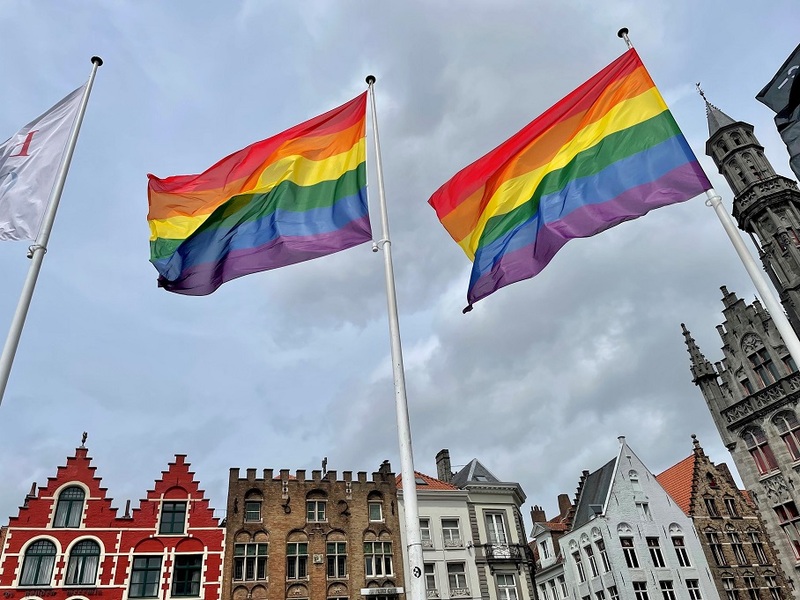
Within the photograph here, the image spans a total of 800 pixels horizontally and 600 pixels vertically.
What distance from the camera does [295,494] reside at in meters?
38.8

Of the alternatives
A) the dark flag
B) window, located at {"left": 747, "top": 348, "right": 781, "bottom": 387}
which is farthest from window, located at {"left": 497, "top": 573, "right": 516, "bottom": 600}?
the dark flag

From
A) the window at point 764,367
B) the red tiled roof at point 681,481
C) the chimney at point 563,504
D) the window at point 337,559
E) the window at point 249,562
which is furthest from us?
the chimney at point 563,504

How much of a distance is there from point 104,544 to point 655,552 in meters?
34.5

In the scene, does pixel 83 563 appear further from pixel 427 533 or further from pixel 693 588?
pixel 693 588

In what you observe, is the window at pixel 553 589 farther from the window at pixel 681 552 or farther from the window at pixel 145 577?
the window at pixel 145 577

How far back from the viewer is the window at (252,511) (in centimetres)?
3738

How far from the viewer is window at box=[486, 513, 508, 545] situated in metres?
41.8

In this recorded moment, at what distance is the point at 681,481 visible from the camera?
48531 mm

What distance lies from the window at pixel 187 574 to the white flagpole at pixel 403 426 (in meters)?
28.0

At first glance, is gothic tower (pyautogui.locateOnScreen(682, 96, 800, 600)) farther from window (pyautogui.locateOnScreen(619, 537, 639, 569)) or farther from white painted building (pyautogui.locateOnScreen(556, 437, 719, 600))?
window (pyautogui.locateOnScreen(619, 537, 639, 569))

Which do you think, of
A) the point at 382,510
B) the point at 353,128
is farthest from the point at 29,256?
the point at 382,510

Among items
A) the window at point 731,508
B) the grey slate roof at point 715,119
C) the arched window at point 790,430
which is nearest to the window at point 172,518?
the window at point 731,508

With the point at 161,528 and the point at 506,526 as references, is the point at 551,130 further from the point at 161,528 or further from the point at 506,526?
the point at 506,526

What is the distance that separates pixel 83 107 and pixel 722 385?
4628 cm
